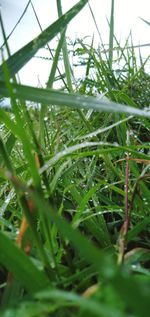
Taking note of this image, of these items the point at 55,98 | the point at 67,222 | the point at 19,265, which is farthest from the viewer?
the point at 67,222

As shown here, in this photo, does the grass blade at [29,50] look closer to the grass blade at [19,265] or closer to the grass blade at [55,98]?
the grass blade at [55,98]

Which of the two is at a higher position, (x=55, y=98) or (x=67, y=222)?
(x=55, y=98)

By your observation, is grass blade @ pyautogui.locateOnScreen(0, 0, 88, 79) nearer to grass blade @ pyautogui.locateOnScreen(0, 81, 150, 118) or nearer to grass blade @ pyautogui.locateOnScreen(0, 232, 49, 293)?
grass blade @ pyautogui.locateOnScreen(0, 81, 150, 118)

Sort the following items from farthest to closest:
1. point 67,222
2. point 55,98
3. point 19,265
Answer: point 67,222, point 55,98, point 19,265

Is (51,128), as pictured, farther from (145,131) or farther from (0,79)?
(0,79)

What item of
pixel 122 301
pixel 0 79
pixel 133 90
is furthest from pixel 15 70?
pixel 133 90

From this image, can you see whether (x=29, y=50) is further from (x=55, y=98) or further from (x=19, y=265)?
(x=19, y=265)

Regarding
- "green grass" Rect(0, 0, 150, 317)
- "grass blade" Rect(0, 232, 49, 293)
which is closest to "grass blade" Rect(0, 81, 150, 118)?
"green grass" Rect(0, 0, 150, 317)

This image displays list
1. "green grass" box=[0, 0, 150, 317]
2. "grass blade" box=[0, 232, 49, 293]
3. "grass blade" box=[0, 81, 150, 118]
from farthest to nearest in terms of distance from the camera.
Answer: "grass blade" box=[0, 81, 150, 118], "grass blade" box=[0, 232, 49, 293], "green grass" box=[0, 0, 150, 317]

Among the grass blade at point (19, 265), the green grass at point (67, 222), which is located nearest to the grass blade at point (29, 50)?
the green grass at point (67, 222)

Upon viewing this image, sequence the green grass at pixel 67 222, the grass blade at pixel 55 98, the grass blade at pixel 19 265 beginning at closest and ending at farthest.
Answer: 1. the green grass at pixel 67 222
2. the grass blade at pixel 19 265
3. the grass blade at pixel 55 98

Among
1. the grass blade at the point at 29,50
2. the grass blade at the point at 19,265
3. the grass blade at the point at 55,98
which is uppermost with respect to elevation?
the grass blade at the point at 29,50

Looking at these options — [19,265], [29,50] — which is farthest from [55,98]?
[19,265]
